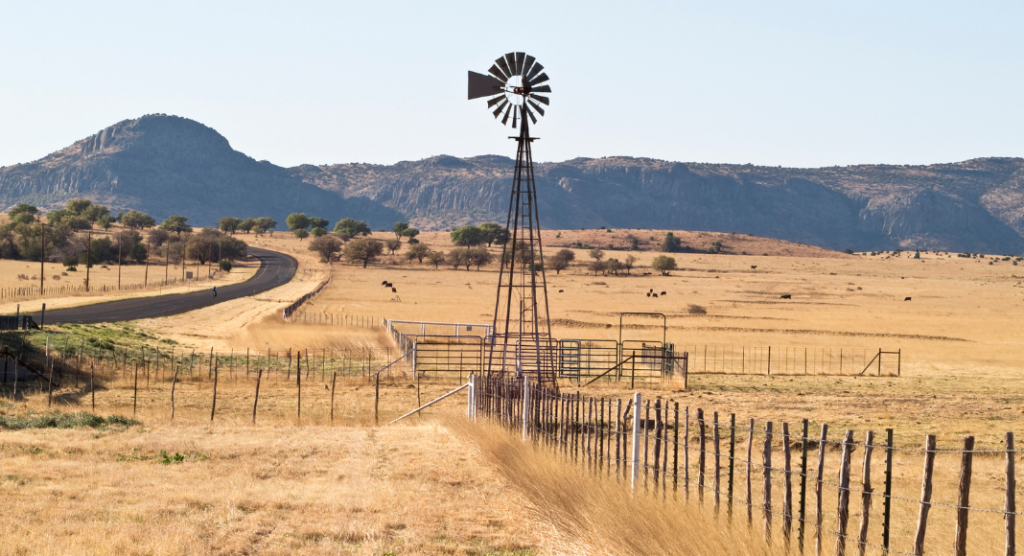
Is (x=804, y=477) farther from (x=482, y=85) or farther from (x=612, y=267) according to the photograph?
(x=612, y=267)

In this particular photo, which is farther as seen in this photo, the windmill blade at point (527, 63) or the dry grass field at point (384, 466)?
the windmill blade at point (527, 63)

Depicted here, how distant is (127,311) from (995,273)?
472 feet

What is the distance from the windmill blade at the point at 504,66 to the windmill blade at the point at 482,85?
32 cm

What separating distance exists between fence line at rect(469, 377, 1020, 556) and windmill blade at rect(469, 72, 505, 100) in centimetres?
842

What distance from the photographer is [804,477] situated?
9.50 meters

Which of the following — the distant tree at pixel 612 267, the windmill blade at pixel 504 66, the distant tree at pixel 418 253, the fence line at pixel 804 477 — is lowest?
the fence line at pixel 804 477

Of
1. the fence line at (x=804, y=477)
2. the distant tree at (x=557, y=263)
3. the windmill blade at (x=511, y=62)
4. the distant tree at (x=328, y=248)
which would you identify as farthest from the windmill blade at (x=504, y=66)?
the distant tree at (x=328, y=248)

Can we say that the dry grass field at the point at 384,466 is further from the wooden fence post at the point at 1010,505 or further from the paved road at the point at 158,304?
the paved road at the point at 158,304

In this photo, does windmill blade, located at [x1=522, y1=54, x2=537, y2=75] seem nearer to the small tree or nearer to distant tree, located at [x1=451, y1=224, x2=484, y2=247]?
the small tree

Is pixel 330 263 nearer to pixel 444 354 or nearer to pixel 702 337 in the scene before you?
pixel 702 337

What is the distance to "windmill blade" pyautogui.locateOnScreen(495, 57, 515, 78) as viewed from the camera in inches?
1019

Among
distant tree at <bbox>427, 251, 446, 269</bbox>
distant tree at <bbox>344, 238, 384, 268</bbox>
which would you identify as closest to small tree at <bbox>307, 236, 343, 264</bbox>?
distant tree at <bbox>344, 238, 384, 268</bbox>

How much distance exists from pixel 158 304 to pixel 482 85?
52.4 m

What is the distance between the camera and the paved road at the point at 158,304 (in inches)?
2202
